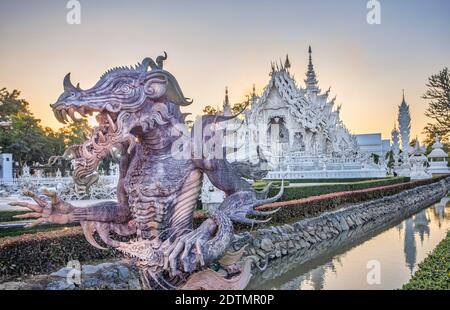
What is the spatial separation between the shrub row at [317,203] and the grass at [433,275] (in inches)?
144

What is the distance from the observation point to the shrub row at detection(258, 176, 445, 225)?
33.6 feet

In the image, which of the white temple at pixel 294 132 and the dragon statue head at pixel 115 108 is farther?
the white temple at pixel 294 132

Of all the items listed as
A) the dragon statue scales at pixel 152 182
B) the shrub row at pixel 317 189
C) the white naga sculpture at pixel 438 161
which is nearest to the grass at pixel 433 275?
the dragon statue scales at pixel 152 182

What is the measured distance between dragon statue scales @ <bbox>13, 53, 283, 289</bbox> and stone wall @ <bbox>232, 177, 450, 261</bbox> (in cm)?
51

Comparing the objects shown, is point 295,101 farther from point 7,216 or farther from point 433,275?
point 433,275

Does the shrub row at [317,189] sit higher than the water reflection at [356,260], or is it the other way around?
the shrub row at [317,189]

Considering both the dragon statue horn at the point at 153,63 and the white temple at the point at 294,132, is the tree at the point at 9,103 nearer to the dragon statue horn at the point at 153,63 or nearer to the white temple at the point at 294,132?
the white temple at the point at 294,132

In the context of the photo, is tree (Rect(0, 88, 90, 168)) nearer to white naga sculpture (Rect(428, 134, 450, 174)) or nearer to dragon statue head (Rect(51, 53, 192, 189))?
dragon statue head (Rect(51, 53, 192, 189))

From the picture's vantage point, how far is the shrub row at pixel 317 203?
403 inches

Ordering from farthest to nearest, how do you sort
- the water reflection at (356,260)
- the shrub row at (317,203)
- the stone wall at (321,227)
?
1. the shrub row at (317,203)
2. the stone wall at (321,227)
3. the water reflection at (356,260)

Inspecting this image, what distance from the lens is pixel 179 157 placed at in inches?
154

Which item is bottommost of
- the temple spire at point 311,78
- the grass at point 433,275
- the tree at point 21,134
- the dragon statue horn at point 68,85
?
Result: the grass at point 433,275

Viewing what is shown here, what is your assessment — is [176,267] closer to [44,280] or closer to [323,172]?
[44,280]
